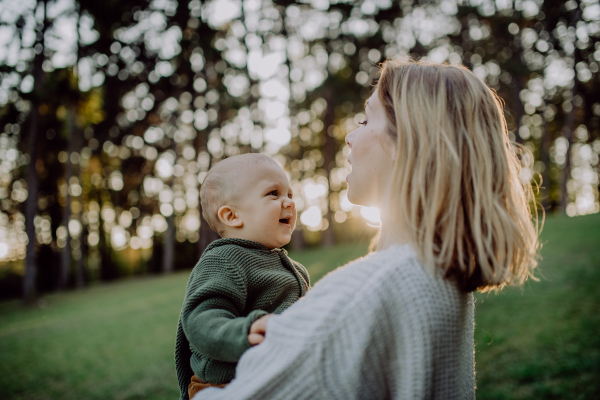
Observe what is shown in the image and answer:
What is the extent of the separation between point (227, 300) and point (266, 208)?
0.48 m

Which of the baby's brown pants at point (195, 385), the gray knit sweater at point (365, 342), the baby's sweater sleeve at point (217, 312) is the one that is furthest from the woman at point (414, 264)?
the baby's brown pants at point (195, 385)

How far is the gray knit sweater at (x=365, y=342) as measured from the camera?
0.98 meters

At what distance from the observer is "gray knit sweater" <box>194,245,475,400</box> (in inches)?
38.4

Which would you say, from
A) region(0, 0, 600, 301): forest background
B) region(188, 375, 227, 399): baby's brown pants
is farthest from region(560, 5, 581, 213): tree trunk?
region(188, 375, 227, 399): baby's brown pants

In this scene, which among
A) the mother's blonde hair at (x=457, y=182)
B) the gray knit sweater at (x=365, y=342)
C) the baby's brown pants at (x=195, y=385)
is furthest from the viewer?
the baby's brown pants at (x=195, y=385)

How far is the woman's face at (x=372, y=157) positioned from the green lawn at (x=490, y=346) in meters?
3.73

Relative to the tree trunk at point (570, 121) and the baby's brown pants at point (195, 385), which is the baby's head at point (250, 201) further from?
the tree trunk at point (570, 121)

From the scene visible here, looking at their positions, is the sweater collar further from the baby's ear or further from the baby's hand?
the baby's hand

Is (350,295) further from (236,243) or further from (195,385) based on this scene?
(195,385)

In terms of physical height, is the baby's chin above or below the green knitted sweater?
above

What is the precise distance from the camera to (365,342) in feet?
3.24

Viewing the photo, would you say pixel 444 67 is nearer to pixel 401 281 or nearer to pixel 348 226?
pixel 401 281

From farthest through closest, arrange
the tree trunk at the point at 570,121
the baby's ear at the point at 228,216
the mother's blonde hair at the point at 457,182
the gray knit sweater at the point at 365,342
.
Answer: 1. the tree trunk at the point at 570,121
2. the baby's ear at the point at 228,216
3. the mother's blonde hair at the point at 457,182
4. the gray knit sweater at the point at 365,342

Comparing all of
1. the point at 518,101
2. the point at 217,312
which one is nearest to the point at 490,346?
the point at 217,312
